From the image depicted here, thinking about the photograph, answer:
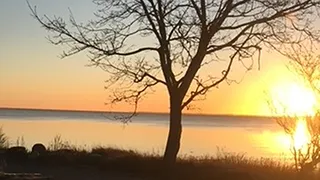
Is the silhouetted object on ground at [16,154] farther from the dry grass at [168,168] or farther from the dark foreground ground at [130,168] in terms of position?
the dry grass at [168,168]

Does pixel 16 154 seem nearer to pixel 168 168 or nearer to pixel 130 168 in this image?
pixel 130 168

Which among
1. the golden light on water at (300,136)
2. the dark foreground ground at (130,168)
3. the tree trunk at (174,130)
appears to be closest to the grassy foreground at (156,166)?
the dark foreground ground at (130,168)

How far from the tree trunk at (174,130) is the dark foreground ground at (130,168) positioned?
1.02 ft

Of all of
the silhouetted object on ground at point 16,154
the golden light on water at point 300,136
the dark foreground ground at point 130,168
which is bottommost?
the dark foreground ground at point 130,168

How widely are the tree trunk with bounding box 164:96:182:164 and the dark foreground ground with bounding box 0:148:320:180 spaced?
1.02 ft

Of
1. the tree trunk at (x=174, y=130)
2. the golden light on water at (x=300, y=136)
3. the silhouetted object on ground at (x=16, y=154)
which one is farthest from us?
the silhouetted object on ground at (x=16, y=154)

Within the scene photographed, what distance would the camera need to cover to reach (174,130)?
19547mm

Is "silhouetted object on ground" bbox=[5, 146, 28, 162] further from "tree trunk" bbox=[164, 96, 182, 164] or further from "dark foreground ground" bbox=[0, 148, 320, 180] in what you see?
"tree trunk" bbox=[164, 96, 182, 164]

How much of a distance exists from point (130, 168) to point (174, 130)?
1770 millimetres

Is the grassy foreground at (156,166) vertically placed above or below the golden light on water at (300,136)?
below

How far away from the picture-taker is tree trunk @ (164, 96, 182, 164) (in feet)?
63.6

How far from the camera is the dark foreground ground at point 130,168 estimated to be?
18.3 m

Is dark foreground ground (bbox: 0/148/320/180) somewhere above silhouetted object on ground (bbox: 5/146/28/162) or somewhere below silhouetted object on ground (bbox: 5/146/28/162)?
below

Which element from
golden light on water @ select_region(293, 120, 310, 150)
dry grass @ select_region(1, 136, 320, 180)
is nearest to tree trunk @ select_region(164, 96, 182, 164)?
dry grass @ select_region(1, 136, 320, 180)
